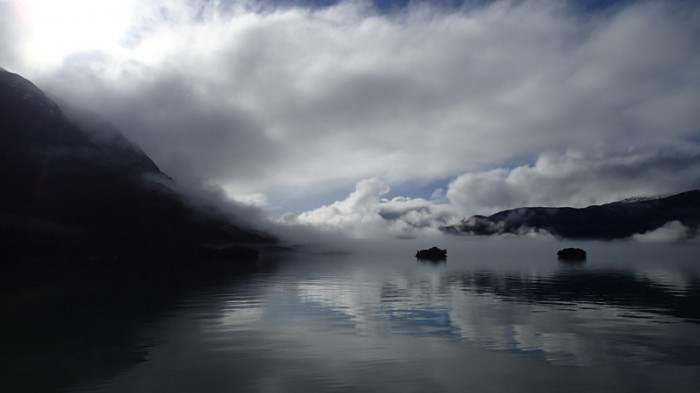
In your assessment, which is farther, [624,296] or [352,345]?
[624,296]

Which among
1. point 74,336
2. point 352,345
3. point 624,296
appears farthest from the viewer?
point 624,296

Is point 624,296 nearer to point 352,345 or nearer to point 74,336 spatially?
point 352,345

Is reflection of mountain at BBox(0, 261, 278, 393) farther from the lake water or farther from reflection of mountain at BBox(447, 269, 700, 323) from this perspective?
reflection of mountain at BBox(447, 269, 700, 323)

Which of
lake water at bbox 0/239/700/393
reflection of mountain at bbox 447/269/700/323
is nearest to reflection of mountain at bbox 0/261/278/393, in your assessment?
lake water at bbox 0/239/700/393

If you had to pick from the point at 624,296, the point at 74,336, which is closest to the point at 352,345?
Answer: the point at 74,336

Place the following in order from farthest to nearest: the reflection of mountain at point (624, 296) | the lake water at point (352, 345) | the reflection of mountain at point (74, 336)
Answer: the reflection of mountain at point (624, 296) < the reflection of mountain at point (74, 336) < the lake water at point (352, 345)

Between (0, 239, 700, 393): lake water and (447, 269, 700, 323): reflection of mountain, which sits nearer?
(0, 239, 700, 393): lake water

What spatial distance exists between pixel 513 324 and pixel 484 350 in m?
13.8

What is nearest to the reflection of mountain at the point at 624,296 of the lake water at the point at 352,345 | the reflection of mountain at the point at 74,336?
the lake water at the point at 352,345

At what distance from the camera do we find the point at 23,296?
7694 cm

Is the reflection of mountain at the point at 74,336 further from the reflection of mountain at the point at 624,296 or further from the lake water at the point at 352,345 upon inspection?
the reflection of mountain at the point at 624,296

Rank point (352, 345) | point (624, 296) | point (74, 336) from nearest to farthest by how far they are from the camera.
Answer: point (352, 345)
point (74, 336)
point (624, 296)

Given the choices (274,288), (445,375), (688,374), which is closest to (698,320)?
(688,374)

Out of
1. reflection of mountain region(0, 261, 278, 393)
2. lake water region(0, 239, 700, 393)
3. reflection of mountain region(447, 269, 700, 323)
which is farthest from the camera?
reflection of mountain region(447, 269, 700, 323)
